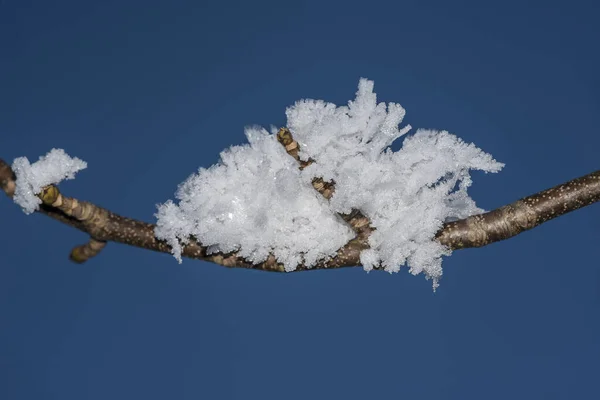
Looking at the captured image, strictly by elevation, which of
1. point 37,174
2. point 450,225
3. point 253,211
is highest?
point 450,225

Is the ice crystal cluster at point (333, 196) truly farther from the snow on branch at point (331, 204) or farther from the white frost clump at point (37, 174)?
the white frost clump at point (37, 174)

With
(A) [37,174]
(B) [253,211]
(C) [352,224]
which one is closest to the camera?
(A) [37,174]

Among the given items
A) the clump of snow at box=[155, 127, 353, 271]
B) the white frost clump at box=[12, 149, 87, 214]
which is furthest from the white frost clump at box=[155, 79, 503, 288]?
the white frost clump at box=[12, 149, 87, 214]

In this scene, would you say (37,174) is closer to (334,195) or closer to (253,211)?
(253,211)

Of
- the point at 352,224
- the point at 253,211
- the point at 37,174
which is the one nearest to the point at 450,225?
the point at 352,224

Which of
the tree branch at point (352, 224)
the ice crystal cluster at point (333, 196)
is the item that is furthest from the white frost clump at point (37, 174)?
the ice crystal cluster at point (333, 196)

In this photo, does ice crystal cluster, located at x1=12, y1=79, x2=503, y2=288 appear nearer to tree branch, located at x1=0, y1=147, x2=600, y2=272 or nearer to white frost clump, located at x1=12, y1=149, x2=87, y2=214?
tree branch, located at x1=0, y1=147, x2=600, y2=272

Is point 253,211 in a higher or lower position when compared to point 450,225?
lower
